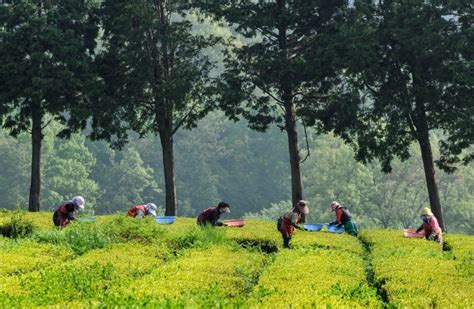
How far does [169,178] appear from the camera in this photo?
3098 centimetres

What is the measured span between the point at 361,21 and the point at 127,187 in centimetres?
6191

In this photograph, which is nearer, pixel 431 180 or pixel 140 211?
pixel 140 211

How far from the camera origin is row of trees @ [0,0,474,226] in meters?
28.6

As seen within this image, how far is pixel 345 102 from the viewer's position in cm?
2931

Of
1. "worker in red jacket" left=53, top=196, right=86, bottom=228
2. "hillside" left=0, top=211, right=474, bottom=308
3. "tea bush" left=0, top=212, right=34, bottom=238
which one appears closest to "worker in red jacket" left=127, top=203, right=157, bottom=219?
"worker in red jacket" left=53, top=196, right=86, bottom=228

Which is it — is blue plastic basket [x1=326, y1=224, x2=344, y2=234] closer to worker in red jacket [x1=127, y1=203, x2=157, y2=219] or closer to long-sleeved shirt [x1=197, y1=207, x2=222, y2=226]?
long-sleeved shirt [x1=197, y1=207, x2=222, y2=226]

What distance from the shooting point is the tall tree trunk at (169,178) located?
3056 cm

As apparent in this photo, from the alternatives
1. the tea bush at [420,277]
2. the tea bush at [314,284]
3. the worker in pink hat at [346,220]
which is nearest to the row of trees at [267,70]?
the worker in pink hat at [346,220]

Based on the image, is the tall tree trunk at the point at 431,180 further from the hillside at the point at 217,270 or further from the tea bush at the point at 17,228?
the tea bush at the point at 17,228

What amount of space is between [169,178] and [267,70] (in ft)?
22.8

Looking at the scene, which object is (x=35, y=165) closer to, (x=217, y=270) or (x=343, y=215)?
(x=343, y=215)

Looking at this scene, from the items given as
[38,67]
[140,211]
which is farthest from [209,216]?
[38,67]

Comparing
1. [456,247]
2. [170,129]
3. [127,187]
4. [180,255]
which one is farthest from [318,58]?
[127,187]

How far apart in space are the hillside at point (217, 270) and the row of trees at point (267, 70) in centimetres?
989
